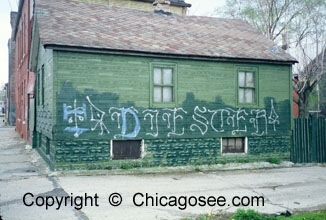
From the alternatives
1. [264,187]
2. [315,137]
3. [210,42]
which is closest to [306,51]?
[315,137]

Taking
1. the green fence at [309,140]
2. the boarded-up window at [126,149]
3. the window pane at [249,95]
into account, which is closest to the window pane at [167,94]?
the boarded-up window at [126,149]

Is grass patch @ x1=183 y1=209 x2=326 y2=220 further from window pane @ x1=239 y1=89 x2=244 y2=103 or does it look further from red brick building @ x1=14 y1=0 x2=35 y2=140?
red brick building @ x1=14 y1=0 x2=35 y2=140

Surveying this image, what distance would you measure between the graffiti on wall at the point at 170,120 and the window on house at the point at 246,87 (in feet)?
1.55

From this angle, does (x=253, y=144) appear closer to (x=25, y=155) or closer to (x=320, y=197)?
(x=320, y=197)

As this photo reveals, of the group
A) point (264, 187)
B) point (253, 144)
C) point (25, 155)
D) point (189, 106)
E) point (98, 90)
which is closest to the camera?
point (264, 187)

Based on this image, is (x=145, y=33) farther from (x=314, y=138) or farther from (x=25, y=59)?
(x=25, y=59)

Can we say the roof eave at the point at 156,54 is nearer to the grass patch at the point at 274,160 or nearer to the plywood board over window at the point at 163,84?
the plywood board over window at the point at 163,84

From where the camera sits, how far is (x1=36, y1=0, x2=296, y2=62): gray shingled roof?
1156 cm

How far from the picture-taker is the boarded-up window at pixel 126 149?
11.7 meters

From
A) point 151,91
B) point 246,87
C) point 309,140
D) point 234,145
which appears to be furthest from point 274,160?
point 151,91

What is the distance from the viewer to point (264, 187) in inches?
369

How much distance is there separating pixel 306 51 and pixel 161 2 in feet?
37.6

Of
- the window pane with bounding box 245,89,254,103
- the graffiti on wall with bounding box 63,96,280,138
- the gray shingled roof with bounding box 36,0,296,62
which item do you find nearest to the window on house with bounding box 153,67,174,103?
the graffiti on wall with bounding box 63,96,280,138

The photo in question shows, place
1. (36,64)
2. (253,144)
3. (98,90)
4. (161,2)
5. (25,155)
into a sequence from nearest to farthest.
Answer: (98,90)
(253,144)
(25,155)
(36,64)
(161,2)
